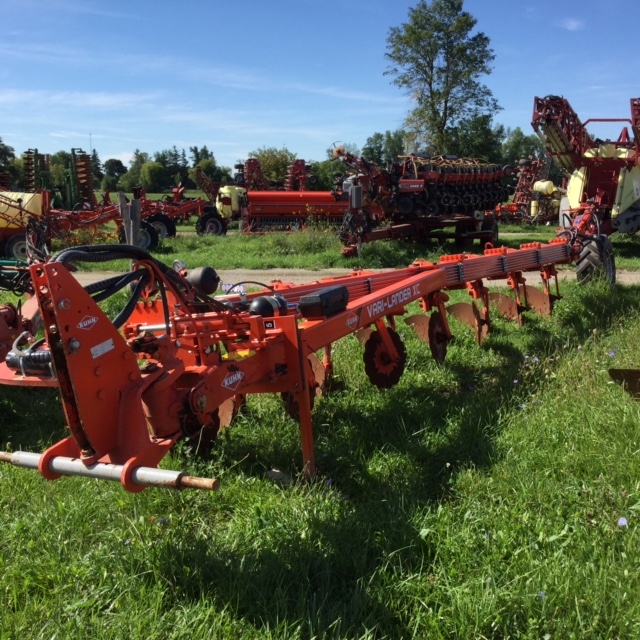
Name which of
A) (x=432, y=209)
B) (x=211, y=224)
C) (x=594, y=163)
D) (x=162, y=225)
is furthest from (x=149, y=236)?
(x=594, y=163)

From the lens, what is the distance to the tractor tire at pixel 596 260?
8.12 m

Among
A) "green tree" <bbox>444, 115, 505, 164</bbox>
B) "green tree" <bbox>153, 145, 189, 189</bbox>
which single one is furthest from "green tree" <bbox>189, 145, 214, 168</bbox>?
"green tree" <bbox>444, 115, 505, 164</bbox>

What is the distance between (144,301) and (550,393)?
2.84m

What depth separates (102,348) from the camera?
2527 mm

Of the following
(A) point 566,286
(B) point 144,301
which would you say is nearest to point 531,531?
(B) point 144,301

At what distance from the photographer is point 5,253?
14.7 metres

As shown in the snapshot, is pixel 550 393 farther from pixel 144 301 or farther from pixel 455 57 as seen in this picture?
pixel 455 57

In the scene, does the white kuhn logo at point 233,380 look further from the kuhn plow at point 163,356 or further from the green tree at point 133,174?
the green tree at point 133,174

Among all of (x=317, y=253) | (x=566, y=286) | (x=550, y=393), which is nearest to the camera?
(x=550, y=393)

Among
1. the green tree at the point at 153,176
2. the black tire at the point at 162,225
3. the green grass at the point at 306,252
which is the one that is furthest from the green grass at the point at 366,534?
the green tree at the point at 153,176

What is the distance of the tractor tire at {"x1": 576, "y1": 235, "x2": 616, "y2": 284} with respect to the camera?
8125 mm

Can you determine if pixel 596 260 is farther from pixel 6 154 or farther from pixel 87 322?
pixel 6 154

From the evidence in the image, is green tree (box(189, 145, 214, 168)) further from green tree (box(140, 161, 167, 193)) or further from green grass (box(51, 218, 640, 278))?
green grass (box(51, 218, 640, 278))

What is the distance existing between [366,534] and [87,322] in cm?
161
